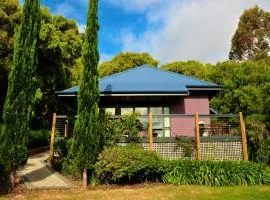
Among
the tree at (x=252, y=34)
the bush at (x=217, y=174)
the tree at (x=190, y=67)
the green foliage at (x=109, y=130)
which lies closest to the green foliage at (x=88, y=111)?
the green foliage at (x=109, y=130)

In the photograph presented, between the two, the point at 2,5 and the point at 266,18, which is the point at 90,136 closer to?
the point at 2,5

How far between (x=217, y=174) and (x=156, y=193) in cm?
272

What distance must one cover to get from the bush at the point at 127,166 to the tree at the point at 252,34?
29247 mm

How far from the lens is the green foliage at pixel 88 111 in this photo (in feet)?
40.8

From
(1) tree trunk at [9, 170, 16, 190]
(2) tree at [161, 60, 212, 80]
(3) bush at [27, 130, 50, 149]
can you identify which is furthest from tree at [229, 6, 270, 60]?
(1) tree trunk at [9, 170, 16, 190]

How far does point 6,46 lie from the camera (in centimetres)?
2348

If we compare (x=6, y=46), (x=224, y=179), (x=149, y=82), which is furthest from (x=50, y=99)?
(x=224, y=179)

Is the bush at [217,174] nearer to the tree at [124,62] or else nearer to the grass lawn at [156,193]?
the grass lawn at [156,193]

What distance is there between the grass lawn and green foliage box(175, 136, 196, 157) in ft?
9.90

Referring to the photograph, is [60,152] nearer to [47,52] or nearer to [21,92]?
[21,92]

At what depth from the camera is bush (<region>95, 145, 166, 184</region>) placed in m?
12.2

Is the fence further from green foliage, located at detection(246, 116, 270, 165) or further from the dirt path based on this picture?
the dirt path

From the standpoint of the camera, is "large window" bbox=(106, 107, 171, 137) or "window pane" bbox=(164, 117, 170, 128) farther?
"window pane" bbox=(164, 117, 170, 128)

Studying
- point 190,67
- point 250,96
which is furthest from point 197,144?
point 190,67
